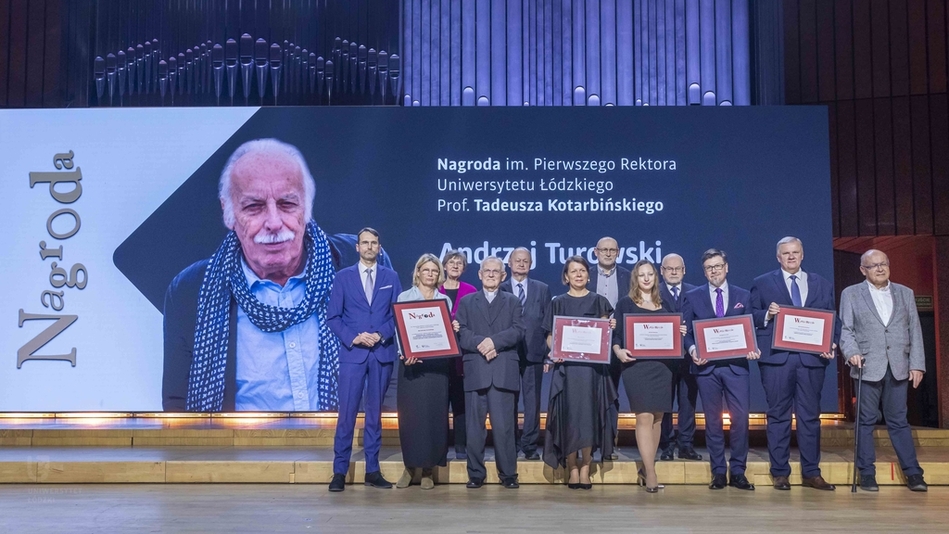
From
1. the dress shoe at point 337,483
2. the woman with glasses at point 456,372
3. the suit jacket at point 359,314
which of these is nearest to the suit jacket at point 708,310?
the woman with glasses at point 456,372

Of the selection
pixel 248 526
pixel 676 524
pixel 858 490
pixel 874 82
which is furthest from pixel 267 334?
pixel 874 82

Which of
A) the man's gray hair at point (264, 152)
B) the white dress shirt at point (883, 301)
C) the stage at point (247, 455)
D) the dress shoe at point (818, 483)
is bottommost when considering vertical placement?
the dress shoe at point (818, 483)

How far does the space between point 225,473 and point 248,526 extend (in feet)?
4.94

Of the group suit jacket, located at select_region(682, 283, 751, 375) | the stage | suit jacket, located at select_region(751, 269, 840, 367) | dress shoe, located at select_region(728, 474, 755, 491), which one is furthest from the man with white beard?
suit jacket, located at select_region(751, 269, 840, 367)

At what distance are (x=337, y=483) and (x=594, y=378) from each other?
5.19ft

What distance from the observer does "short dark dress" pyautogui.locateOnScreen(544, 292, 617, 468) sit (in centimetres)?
468

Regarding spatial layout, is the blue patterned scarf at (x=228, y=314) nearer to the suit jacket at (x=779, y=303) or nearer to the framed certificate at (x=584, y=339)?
the framed certificate at (x=584, y=339)

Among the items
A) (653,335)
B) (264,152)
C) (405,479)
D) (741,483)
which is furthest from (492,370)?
(264,152)

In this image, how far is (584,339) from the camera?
4.63m

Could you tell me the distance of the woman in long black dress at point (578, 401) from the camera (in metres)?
4.68

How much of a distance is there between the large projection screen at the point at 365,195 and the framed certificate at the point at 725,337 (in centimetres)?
183

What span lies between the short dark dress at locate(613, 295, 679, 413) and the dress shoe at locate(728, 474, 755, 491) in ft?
1.97

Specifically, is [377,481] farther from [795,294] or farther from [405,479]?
[795,294]

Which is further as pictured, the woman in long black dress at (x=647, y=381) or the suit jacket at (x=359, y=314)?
the suit jacket at (x=359, y=314)
